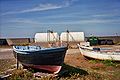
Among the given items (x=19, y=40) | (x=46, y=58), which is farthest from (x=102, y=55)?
(x=19, y=40)

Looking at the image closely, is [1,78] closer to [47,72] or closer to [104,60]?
[47,72]

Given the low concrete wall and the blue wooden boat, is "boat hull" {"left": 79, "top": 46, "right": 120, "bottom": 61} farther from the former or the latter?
the low concrete wall

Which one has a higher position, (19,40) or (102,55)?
(19,40)

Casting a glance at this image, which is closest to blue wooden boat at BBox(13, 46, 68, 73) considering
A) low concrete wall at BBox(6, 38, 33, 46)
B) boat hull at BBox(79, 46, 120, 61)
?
boat hull at BBox(79, 46, 120, 61)

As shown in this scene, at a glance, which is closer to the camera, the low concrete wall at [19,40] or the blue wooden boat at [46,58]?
the blue wooden boat at [46,58]

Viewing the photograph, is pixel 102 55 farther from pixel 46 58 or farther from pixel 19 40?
pixel 19 40

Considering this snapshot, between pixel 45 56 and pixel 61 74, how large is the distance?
4.56 feet

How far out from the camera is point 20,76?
13383 millimetres

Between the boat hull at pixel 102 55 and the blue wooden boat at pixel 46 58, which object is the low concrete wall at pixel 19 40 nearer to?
the boat hull at pixel 102 55

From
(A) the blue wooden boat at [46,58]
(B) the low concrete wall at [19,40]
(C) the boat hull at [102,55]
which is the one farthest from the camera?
(B) the low concrete wall at [19,40]

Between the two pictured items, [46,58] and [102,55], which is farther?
[102,55]

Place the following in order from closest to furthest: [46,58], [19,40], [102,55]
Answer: [46,58] < [102,55] < [19,40]

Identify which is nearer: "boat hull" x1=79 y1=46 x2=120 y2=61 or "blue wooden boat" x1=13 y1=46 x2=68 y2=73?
"blue wooden boat" x1=13 y1=46 x2=68 y2=73

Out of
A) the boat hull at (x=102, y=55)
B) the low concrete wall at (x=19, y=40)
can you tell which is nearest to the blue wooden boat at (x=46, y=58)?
the boat hull at (x=102, y=55)
